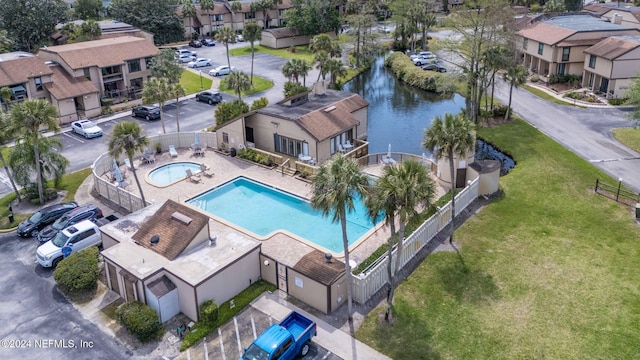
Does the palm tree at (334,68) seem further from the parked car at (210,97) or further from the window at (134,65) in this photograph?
the window at (134,65)

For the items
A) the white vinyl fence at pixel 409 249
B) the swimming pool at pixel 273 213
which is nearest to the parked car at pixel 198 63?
the swimming pool at pixel 273 213

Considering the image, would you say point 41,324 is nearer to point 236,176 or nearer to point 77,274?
point 77,274

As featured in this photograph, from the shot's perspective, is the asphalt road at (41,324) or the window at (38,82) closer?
the asphalt road at (41,324)

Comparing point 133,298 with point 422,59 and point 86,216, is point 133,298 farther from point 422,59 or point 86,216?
point 422,59

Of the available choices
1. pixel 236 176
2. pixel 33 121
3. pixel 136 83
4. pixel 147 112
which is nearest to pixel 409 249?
pixel 236 176

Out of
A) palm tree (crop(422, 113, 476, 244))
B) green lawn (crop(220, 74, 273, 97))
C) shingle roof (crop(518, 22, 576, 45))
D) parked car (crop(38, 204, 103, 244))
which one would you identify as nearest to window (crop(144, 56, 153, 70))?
green lawn (crop(220, 74, 273, 97))

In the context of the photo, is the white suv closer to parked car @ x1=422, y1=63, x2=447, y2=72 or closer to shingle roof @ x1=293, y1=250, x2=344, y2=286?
shingle roof @ x1=293, y1=250, x2=344, y2=286
